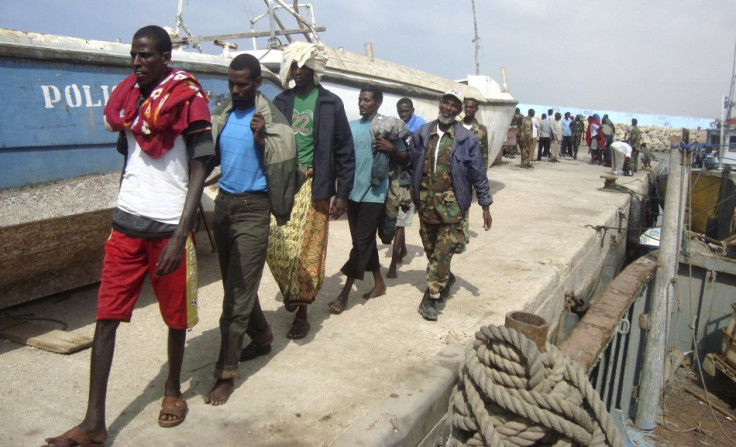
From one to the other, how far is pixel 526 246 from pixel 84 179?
14.4 ft

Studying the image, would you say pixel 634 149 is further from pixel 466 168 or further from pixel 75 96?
pixel 75 96

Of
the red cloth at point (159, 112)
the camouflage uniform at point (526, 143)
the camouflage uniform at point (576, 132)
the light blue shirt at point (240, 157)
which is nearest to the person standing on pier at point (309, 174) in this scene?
the light blue shirt at point (240, 157)

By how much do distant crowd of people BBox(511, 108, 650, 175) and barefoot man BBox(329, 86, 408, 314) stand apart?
11.2 meters

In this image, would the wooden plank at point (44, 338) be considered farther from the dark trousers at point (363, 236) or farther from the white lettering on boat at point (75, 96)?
the dark trousers at point (363, 236)

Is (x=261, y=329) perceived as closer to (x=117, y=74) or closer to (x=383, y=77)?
(x=117, y=74)

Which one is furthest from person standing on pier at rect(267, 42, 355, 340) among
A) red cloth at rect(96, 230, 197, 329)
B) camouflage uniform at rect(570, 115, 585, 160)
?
camouflage uniform at rect(570, 115, 585, 160)

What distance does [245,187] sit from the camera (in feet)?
9.37

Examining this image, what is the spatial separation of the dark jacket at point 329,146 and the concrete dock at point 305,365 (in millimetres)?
950

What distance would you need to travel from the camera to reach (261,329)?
3174 mm

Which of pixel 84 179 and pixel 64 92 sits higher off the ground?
pixel 64 92

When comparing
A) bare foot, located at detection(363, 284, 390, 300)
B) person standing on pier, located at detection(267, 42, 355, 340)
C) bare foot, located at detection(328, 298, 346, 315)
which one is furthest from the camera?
bare foot, located at detection(363, 284, 390, 300)

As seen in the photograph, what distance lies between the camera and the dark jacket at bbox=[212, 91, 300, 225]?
2.80m

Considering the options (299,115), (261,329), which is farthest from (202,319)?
(299,115)

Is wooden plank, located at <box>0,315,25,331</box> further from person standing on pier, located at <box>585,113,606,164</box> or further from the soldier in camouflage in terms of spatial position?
person standing on pier, located at <box>585,113,606,164</box>
